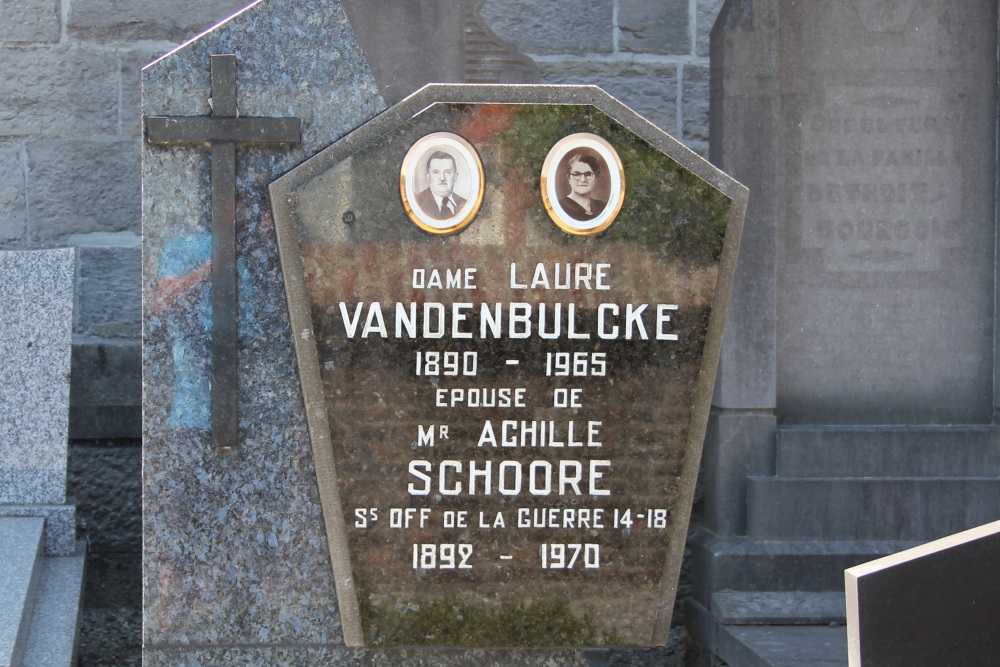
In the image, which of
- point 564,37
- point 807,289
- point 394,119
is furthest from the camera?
point 564,37

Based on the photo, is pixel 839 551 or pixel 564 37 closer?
pixel 839 551

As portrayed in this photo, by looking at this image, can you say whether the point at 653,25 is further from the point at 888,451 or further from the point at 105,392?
the point at 105,392

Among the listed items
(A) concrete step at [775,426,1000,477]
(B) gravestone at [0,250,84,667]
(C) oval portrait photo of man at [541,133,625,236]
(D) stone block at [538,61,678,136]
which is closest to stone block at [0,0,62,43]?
(B) gravestone at [0,250,84,667]

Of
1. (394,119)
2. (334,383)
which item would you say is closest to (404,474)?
(334,383)

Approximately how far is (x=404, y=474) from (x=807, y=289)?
1.70 meters

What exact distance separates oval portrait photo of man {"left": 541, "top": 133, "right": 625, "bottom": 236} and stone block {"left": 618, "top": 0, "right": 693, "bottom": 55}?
1.86m

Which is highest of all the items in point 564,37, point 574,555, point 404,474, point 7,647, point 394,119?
point 564,37

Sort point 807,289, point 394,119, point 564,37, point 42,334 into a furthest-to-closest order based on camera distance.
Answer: point 564,37 < point 807,289 < point 42,334 < point 394,119

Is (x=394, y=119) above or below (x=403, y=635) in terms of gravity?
above

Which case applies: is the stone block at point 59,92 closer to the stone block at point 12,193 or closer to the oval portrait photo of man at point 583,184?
the stone block at point 12,193

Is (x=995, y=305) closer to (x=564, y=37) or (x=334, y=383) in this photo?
(x=564, y=37)

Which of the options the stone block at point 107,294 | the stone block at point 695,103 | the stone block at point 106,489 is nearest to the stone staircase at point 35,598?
the stone block at point 106,489

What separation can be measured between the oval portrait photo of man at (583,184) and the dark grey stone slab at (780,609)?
54.2 inches

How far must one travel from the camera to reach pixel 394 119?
8.74ft
